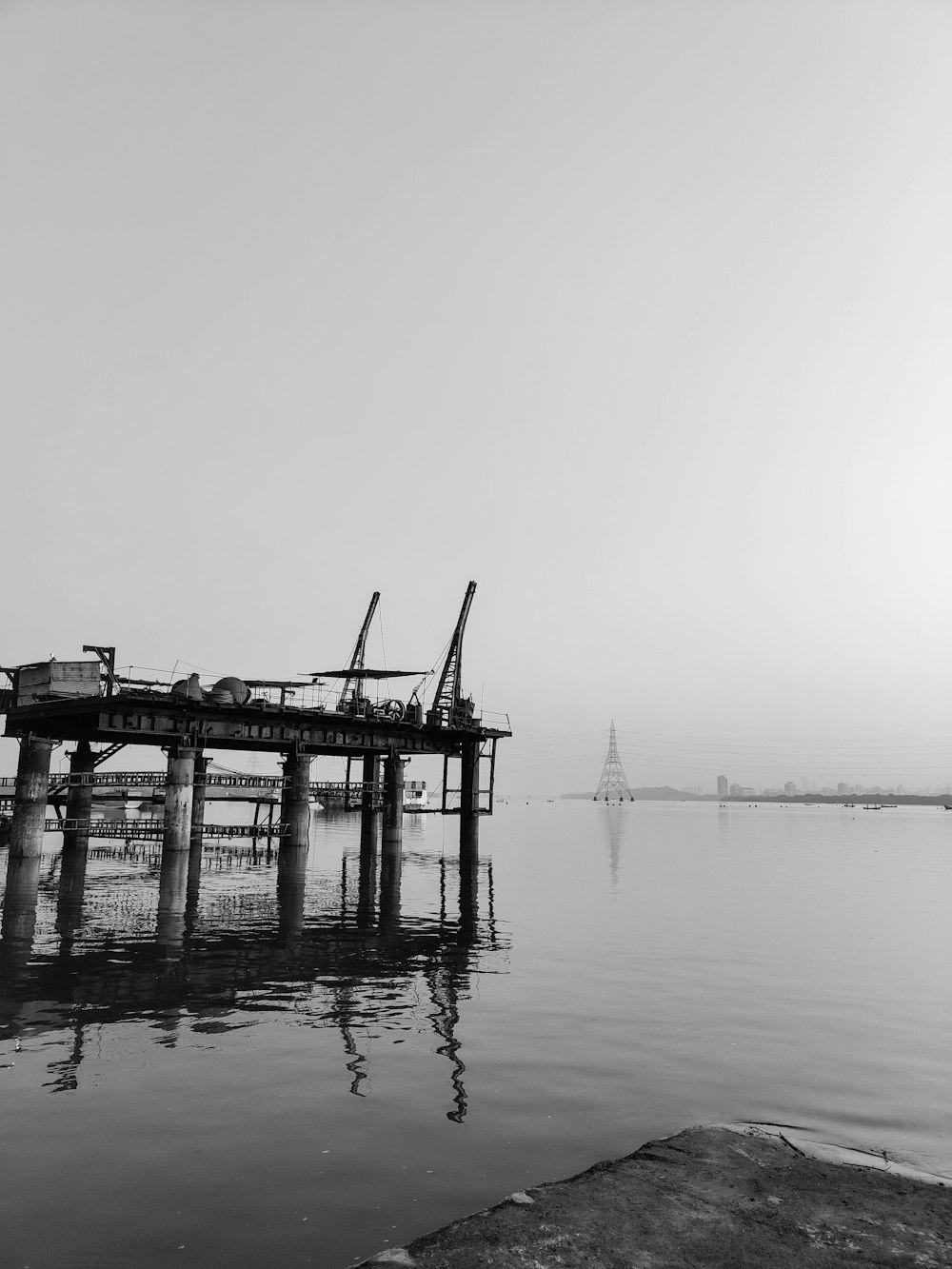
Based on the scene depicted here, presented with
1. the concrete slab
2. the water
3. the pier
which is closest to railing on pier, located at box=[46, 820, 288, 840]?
the pier

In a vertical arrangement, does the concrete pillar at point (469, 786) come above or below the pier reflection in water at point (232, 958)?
above

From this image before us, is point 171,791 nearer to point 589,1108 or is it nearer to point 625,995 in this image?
point 625,995

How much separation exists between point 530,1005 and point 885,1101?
24.9ft

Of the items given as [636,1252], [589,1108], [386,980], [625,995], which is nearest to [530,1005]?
[625,995]

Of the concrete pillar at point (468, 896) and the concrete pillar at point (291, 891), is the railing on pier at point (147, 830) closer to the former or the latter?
the concrete pillar at point (291, 891)

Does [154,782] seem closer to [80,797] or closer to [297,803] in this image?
[80,797]

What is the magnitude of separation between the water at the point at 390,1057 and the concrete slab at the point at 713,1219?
104 centimetres

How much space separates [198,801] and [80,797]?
877 centimetres

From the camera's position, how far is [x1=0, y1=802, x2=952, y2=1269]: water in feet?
29.9

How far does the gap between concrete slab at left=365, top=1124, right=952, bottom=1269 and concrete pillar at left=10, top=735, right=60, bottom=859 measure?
4001cm

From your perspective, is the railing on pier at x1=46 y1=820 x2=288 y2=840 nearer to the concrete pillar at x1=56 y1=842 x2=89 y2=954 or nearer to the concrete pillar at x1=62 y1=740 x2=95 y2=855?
the concrete pillar at x1=62 y1=740 x2=95 y2=855

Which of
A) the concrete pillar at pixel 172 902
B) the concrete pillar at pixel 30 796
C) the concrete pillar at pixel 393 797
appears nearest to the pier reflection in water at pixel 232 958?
the concrete pillar at pixel 172 902

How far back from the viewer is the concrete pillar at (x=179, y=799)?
135ft

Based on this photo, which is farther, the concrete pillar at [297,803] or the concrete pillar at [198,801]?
the concrete pillar at [198,801]
